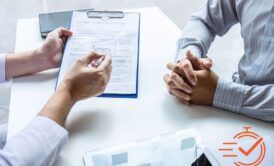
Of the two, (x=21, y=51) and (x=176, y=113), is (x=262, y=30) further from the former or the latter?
(x=21, y=51)

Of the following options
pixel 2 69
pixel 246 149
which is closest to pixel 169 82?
pixel 246 149

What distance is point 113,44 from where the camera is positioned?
3.13 ft

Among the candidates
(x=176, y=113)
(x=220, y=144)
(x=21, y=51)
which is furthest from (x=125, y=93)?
(x=21, y=51)

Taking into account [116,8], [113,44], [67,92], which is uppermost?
[116,8]

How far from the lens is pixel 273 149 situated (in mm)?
698

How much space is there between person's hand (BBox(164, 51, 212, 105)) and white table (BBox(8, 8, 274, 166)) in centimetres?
3

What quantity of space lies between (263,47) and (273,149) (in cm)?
32

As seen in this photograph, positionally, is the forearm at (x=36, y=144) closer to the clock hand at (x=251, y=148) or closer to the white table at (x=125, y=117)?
the white table at (x=125, y=117)

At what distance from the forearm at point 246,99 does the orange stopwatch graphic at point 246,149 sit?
65 millimetres

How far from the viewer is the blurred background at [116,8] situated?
2.04 meters

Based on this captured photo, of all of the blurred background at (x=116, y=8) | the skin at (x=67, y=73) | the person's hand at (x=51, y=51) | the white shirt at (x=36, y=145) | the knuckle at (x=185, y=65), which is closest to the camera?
the white shirt at (x=36, y=145)

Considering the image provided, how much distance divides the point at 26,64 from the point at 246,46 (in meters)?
0.63

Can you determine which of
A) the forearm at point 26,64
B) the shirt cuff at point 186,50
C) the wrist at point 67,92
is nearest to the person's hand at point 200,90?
the shirt cuff at point 186,50

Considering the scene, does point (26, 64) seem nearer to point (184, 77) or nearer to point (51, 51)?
point (51, 51)
